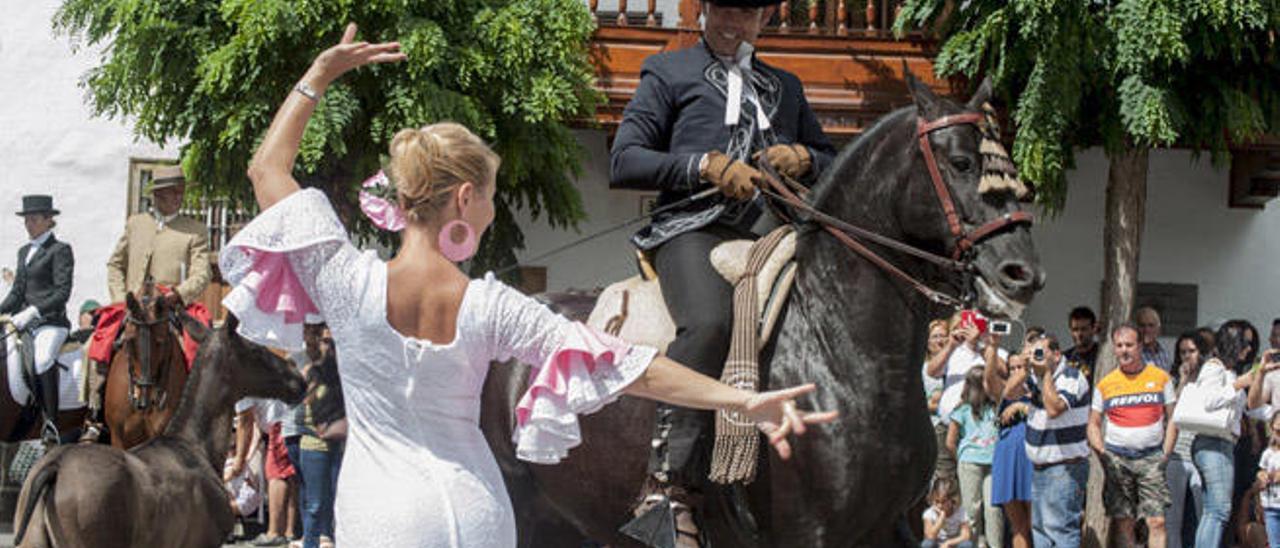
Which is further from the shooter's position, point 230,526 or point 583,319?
point 230,526

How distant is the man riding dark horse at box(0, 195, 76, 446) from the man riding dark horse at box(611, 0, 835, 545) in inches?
347

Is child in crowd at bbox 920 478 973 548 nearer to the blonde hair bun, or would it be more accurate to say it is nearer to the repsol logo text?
the repsol logo text

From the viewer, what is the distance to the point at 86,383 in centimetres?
1348

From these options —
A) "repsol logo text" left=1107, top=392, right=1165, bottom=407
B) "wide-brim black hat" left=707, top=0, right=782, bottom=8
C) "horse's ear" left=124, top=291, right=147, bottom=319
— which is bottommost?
"repsol logo text" left=1107, top=392, right=1165, bottom=407

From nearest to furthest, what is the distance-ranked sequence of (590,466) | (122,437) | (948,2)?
1. (590,466)
2. (122,437)
3. (948,2)

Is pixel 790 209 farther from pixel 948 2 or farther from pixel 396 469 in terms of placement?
pixel 948 2

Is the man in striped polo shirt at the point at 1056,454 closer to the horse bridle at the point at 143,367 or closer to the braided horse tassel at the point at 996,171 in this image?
the horse bridle at the point at 143,367

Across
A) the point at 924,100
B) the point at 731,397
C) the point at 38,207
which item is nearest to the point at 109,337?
the point at 38,207

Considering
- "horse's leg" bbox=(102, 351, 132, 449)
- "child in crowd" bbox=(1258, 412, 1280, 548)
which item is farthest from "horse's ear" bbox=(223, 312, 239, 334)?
"child in crowd" bbox=(1258, 412, 1280, 548)

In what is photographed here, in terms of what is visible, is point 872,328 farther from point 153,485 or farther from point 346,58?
point 153,485

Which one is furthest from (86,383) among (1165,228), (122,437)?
(1165,228)

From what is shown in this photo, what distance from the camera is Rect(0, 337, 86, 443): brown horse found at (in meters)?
14.1

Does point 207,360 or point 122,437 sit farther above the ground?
point 207,360

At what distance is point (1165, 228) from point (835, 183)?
15147mm
